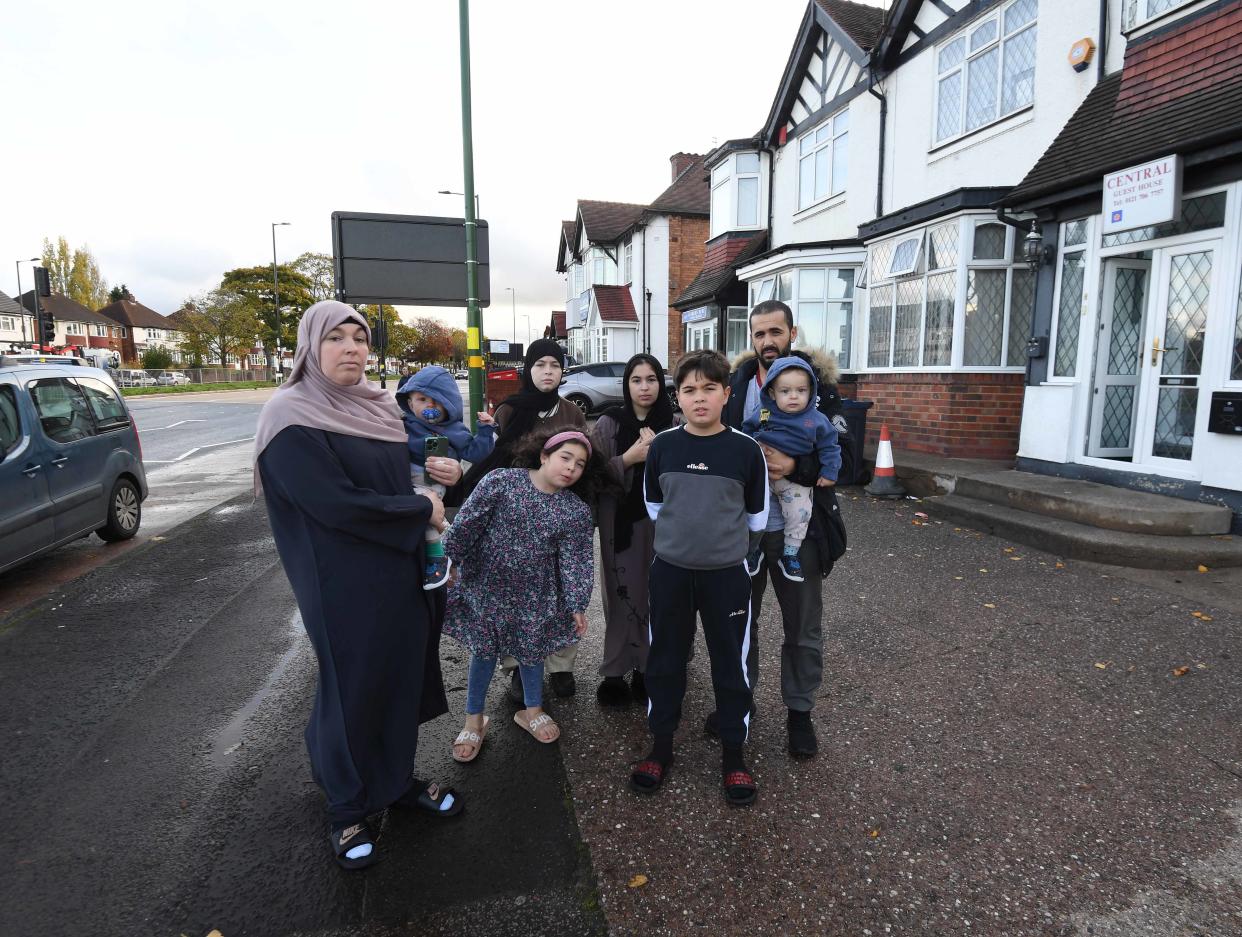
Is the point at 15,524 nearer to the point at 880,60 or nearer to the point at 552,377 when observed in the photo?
the point at 552,377

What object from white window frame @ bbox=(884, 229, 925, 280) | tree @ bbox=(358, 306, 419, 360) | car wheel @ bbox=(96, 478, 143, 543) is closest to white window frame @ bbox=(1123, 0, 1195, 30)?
white window frame @ bbox=(884, 229, 925, 280)

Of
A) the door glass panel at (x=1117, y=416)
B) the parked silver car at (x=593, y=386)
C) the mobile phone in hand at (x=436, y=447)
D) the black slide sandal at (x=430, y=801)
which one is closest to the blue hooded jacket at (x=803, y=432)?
the mobile phone in hand at (x=436, y=447)

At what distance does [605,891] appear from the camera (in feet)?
7.63

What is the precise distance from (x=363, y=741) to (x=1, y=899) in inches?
49.5

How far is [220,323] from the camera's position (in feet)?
168

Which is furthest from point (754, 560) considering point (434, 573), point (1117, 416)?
point (1117, 416)

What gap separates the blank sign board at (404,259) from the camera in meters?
9.67

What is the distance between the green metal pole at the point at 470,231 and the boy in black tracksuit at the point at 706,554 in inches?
314

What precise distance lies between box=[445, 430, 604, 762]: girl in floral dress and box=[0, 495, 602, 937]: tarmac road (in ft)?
1.58

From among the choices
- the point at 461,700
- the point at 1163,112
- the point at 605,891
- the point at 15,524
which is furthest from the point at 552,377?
the point at 1163,112

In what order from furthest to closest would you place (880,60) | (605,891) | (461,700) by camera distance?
(880,60)
(461,700)
(605,891)

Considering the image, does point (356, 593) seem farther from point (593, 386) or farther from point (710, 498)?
point (593, 386)

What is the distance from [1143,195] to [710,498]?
648cm

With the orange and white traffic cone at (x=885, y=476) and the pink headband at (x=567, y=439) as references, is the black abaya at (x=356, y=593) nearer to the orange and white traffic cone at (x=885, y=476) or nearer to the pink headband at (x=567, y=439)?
the pink headband at (x=567, y=439)
